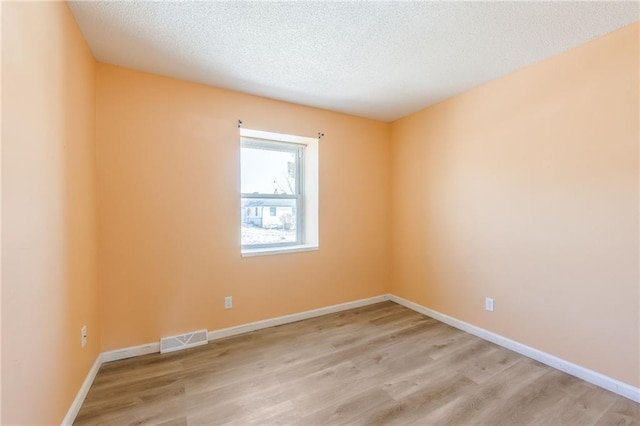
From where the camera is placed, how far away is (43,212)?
4.36 feet

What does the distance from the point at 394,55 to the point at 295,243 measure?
7.40 ft

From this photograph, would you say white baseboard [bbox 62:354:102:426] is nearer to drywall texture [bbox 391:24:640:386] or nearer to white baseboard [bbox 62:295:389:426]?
white baseboard [bbox 62:295:389:426]

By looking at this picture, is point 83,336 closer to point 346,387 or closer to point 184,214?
point 184,214

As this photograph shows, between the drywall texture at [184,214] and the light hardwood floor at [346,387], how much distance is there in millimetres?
382

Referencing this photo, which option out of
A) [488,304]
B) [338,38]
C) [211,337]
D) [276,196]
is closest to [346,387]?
[211,337]

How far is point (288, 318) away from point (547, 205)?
104 inches

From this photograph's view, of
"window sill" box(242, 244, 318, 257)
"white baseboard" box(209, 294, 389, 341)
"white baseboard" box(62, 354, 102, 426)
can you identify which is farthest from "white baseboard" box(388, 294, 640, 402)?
"white baseboard" box(62, 354, 102, 426)

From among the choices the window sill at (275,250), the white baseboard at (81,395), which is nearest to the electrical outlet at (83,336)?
the white baseboard at (81,395)

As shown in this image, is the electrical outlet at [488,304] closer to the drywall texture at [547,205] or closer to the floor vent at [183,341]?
the drywall texture at [547,205]

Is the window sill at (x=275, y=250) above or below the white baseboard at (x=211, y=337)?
above

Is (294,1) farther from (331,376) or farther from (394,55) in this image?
(331,376)

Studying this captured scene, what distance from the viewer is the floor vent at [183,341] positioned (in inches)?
95.7

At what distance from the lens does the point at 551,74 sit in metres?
2.20

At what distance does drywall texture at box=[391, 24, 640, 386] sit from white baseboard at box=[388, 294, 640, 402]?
0.05m
